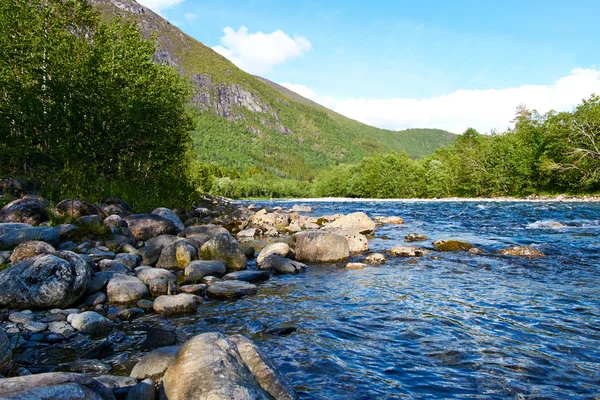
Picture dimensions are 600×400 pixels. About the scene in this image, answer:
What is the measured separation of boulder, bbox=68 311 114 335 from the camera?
6.15m

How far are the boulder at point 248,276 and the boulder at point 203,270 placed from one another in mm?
387

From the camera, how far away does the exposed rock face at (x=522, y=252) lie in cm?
1302

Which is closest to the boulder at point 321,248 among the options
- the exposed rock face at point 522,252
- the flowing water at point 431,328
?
the flowing water at point 431,328

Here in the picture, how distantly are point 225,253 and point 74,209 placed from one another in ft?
18.6

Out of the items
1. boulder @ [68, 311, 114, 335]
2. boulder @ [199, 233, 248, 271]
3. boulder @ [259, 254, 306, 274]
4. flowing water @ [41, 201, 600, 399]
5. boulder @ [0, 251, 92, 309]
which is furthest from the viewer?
boulder @ [199, 233, 248, 271]

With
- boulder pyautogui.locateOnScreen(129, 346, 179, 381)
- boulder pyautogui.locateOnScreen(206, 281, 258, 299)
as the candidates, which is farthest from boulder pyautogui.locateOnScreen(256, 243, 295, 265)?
boulder pyautogui.locateOnScreen(129, 346, 179, 381)

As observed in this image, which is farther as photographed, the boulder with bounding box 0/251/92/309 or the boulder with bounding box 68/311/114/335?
the boulder with bounding box 0/251/92/309

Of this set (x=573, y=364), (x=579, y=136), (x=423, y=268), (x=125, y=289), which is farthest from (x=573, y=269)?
(x=579, y=136)

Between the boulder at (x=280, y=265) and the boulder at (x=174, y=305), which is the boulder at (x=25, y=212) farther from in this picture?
the boulder at (x=280, y=265)

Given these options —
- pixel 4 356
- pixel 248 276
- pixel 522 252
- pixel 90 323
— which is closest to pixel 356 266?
pixel 248 276

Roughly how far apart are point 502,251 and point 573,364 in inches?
372

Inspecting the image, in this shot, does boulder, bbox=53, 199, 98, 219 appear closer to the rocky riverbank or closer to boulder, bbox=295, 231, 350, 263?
the rocky riverbank

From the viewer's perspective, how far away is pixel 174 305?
7.29m

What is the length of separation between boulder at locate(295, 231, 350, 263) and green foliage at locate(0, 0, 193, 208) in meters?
9.18
